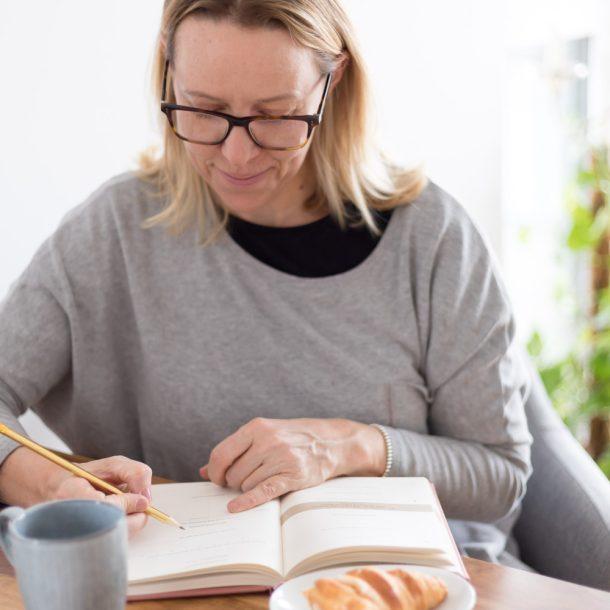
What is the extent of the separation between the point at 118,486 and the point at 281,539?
213 millimetres

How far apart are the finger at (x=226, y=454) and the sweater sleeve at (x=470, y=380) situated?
0.80 feet

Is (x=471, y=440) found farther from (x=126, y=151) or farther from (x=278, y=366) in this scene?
(x=126, y=151)

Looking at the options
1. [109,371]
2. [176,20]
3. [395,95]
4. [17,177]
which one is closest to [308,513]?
[109,371]

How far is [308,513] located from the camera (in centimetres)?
102

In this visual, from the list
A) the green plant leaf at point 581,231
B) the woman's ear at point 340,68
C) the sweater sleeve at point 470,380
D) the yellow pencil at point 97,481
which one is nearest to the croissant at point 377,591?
the yellow pencil at point 97,481

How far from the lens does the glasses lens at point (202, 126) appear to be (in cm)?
123

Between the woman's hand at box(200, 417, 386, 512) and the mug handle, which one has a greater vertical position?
the mug handle

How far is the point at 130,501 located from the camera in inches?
38.4

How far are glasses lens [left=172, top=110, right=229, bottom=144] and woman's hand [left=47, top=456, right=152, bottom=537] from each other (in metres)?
0.45

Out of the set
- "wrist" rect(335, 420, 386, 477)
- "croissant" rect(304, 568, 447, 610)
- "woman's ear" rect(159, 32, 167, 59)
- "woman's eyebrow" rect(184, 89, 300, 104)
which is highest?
"woman's ear" rect(159, 32, 167, 59)

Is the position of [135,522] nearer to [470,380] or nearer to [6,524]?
[6,524]

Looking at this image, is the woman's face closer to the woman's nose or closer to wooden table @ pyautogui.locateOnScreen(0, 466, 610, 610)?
the woman's nose

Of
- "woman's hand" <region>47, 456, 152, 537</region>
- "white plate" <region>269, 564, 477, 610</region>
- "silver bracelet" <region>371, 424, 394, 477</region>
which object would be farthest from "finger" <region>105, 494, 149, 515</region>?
"silver bracelet" <region>371, 424, 394, 477</region>

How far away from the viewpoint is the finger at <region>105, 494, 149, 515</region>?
0.97 meters
